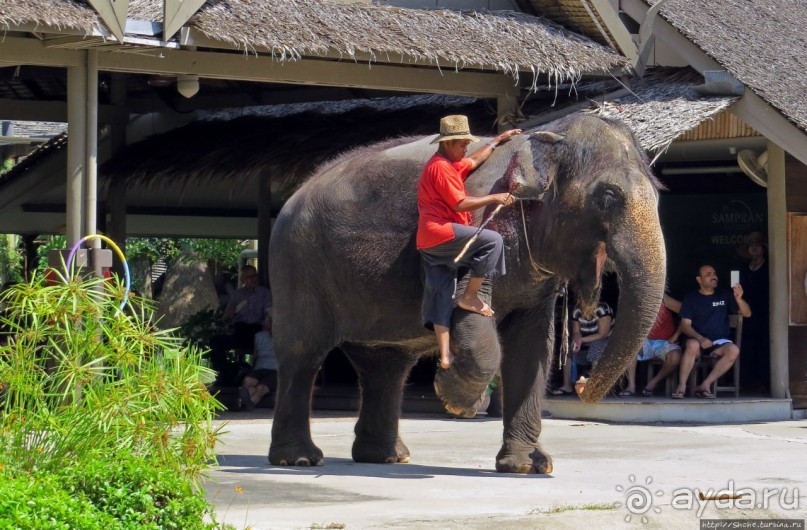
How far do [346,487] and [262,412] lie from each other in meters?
5.69

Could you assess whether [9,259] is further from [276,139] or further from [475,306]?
[475,306]

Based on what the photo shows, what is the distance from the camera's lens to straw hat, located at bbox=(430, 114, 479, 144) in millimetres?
8078

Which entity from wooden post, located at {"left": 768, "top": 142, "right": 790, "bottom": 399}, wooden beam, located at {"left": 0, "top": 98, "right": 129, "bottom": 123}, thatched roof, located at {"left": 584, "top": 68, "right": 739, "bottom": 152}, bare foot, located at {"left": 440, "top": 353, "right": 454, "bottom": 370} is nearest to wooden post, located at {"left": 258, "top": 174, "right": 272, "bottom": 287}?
wooden beam, located at {"left": 0, "top": 98, "right": 129, "bottom": 123}

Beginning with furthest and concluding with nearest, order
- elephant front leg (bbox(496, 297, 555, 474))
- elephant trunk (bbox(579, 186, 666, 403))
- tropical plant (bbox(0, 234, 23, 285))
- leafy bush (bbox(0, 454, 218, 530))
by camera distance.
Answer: tropical plant (bbox(0, 234, 23, 285))
elephant front leg (bbox(496, 297, 555, 474))
elephant trunk (bbox(579, 186, 666, 403))
leafy bush (bbox(0, 454, 218, 530))

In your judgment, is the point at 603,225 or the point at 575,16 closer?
the point at 603,225

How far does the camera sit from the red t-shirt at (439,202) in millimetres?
7977

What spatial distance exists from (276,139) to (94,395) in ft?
28.2

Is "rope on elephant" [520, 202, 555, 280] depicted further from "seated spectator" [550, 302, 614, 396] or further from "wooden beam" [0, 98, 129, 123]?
"wooden beam" [0, 98, 129, 123]

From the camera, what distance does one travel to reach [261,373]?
45.9 feet

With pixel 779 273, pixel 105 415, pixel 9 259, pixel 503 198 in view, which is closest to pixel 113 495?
pixel 105 415

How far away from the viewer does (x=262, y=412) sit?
13633mm

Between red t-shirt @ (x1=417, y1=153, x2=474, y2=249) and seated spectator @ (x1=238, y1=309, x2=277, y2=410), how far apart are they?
6.04 m

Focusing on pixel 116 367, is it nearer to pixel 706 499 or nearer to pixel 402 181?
pixel 402 181

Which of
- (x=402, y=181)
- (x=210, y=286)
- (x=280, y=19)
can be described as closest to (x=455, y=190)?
(x=402, y=181)
